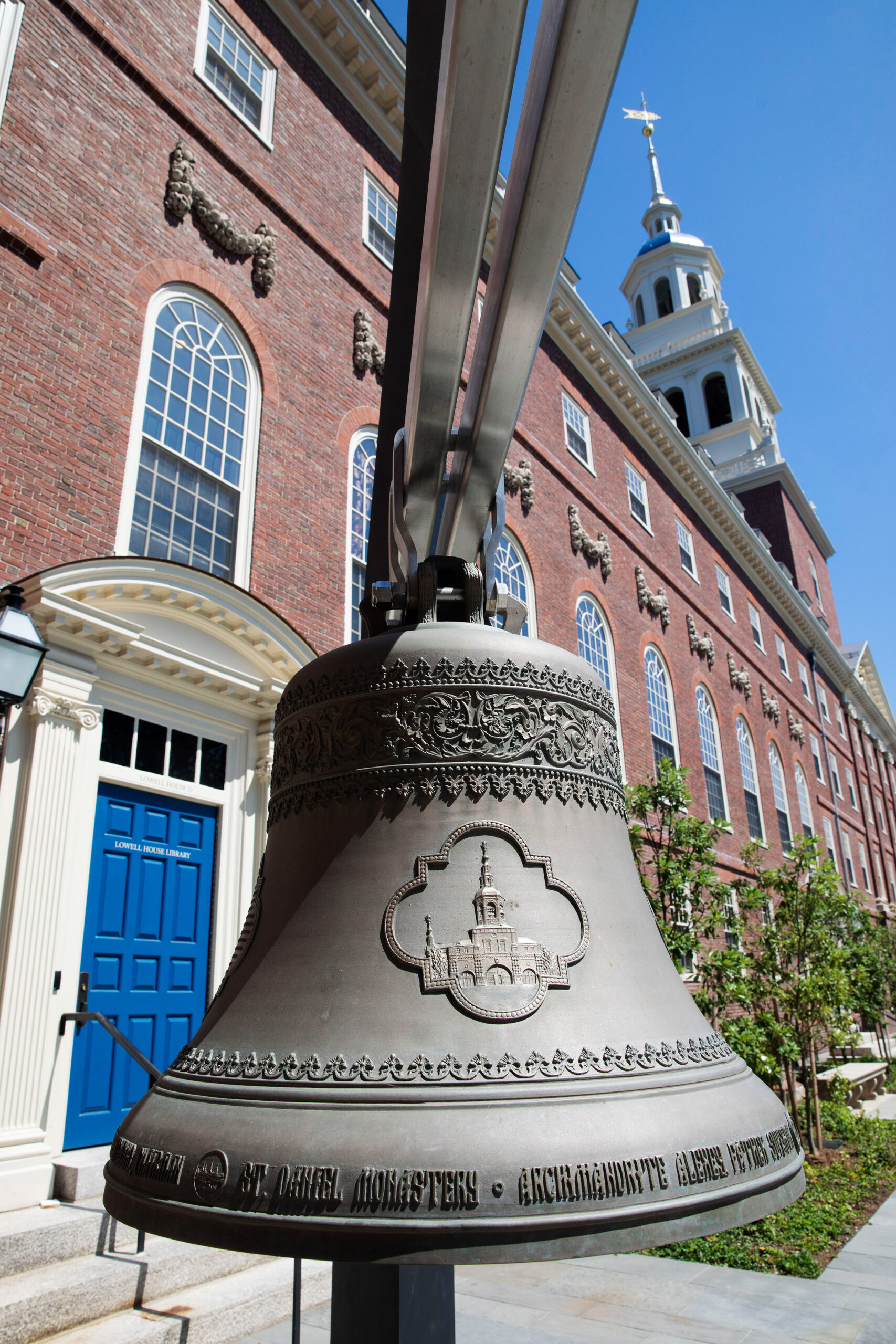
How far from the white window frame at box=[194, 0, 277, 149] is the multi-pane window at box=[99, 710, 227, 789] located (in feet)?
23.3

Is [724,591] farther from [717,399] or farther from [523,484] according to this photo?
[717,399]

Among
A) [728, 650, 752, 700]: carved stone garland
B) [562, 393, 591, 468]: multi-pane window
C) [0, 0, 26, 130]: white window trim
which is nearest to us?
[0, 0, 26, 130]: white window trim

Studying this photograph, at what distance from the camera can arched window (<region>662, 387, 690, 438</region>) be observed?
127 ft

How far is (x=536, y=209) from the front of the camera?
1386 millimetres

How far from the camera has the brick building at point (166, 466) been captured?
19.3 ft

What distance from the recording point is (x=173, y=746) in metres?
7.20

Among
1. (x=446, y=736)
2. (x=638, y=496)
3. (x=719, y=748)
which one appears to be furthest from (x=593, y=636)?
(x=446, y=736)

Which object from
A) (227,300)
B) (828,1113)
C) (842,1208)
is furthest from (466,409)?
(828,1113)

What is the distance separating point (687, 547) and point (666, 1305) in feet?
61.4

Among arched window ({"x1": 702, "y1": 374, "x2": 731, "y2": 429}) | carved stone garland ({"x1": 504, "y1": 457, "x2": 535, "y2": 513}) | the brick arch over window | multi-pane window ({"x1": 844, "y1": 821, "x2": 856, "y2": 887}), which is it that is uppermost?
arched window ({"x1": 702, "y1": 374, "x2": 731, "y2": 429})

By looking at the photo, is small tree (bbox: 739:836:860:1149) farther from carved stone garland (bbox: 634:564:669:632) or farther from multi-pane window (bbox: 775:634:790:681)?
multi-pane window (bbox: 775:634:790:681)

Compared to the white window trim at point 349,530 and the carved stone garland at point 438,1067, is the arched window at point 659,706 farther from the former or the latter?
the carved stone garland at point 438,1067

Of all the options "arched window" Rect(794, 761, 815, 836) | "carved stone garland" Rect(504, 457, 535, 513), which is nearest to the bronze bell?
"carved stone garland" Rect(504, 457, 535, 513)

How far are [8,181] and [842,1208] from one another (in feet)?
Answer: 37.2
